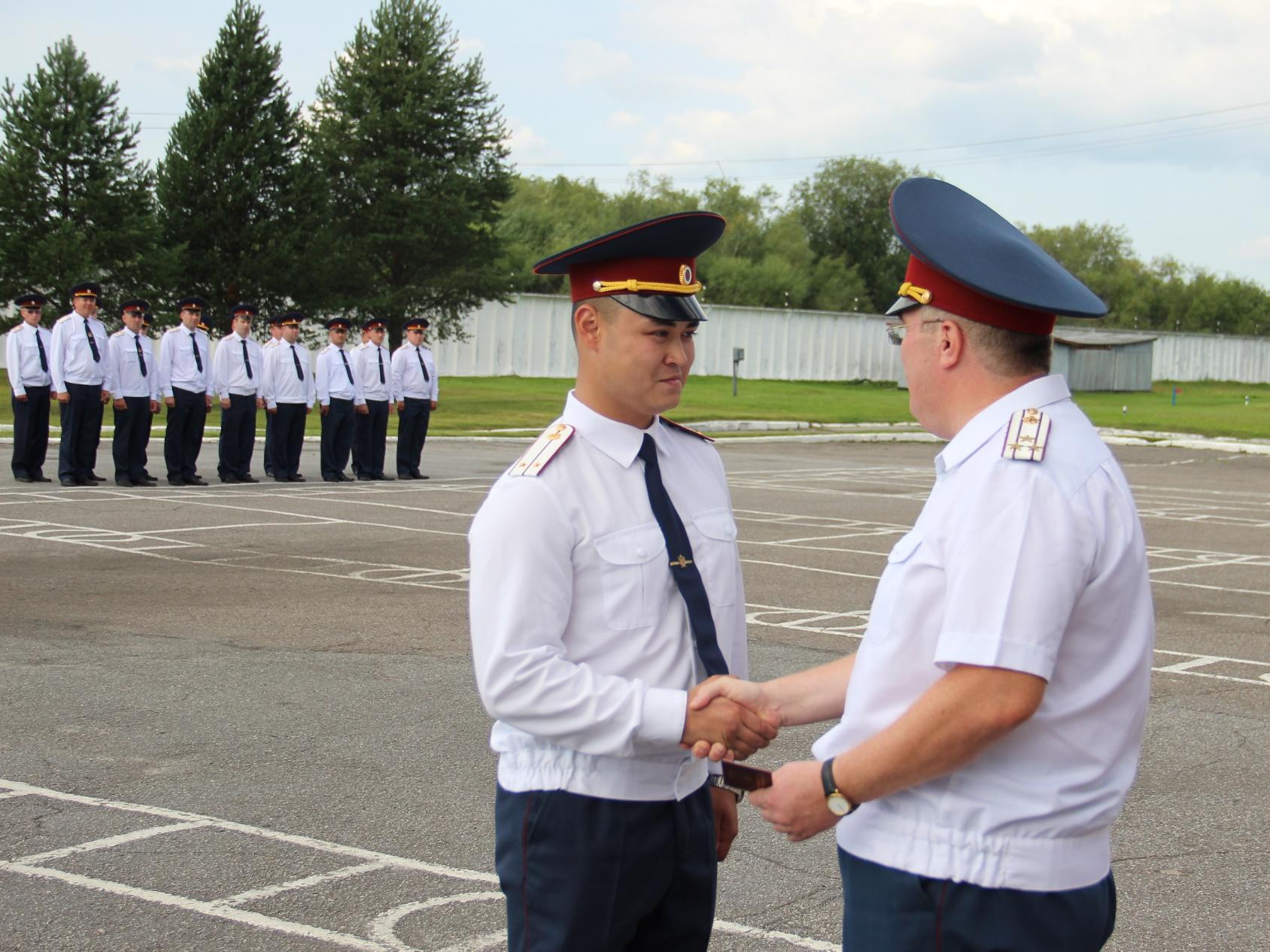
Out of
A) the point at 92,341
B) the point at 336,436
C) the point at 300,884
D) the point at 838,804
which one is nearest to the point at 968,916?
the point at 838,804

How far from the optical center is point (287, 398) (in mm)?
21328

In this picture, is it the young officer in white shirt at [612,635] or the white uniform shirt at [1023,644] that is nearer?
the white uniform shirt at [1023,644]

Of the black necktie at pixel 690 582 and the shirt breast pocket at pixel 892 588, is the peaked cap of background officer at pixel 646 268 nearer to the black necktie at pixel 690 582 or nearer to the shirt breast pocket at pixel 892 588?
the black necktie at pixel 690 582

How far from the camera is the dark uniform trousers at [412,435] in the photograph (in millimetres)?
22031

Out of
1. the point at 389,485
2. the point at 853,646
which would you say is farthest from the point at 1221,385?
the point at 853,646

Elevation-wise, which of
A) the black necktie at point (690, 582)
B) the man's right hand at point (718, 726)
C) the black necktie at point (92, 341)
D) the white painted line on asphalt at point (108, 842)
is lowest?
the white painted line on asphalt at point (108, 842)

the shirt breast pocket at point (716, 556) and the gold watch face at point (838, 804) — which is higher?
the shirt breast pocket at point (716, 556)

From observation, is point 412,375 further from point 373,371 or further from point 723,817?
point 723,817

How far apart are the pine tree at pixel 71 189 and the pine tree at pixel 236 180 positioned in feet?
6.77

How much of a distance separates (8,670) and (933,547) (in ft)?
22.3

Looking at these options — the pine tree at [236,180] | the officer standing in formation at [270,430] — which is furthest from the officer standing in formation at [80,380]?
the pine tree at [236,180]

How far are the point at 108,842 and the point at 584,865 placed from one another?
308 centimetres

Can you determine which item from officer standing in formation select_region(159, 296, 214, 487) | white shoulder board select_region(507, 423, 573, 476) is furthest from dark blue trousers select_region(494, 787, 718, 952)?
officer standing in formation select_region(159, 296, 214, 487)

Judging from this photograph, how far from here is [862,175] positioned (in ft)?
355
